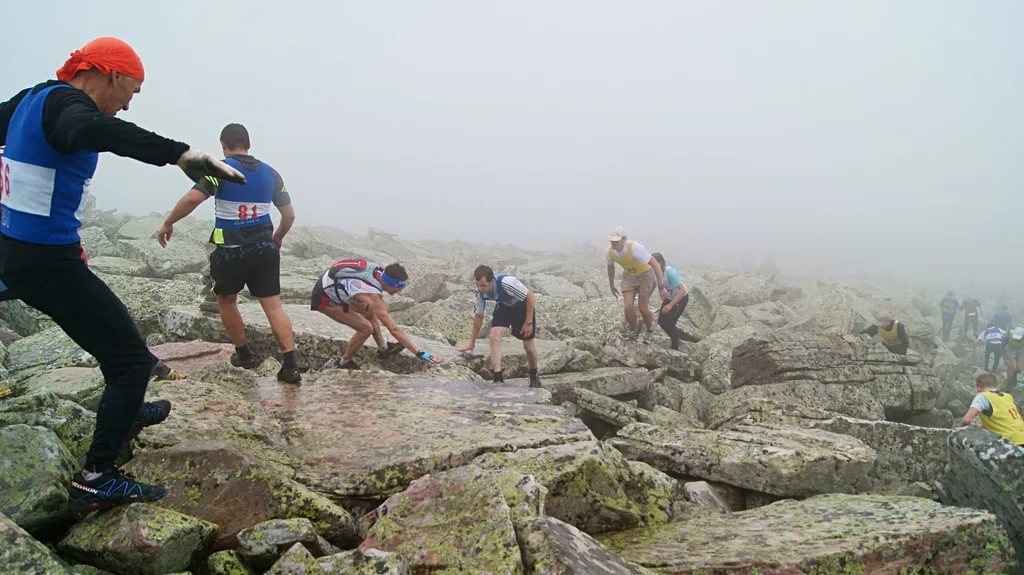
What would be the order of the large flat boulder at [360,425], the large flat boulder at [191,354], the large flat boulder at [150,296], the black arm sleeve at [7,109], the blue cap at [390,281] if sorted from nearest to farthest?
the black arm sleeve at [7,109], the large flat boulder at [360,425], the large flat boulder at [191,354], the blue cap at [390,281], the large flat boulder at [150,296]

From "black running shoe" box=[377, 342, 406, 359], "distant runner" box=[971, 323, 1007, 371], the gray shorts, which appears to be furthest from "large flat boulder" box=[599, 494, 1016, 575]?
"distant runner" box=[971, 323, 1007, 371]

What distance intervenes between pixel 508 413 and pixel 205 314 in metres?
6.86

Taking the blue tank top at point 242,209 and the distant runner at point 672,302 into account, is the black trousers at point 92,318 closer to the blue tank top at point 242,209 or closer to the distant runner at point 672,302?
the blue tank top at point 242,209

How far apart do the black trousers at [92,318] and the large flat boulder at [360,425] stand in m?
0.91

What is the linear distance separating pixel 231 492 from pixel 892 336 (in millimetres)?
19843

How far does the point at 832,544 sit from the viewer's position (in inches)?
189

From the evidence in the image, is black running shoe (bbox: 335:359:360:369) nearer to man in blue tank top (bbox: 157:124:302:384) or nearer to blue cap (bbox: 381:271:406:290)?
blue cap (bbox: 381:271:406:290)

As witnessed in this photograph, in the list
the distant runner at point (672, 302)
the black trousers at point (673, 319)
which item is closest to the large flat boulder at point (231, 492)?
the distant runner at point (672, 302)

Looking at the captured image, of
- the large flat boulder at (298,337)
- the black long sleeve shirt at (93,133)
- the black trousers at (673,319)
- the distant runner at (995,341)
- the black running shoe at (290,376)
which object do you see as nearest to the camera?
the black long sleeve shirt at (93,133)

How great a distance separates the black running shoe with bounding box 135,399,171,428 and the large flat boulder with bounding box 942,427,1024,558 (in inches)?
326

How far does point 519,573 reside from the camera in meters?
3.66

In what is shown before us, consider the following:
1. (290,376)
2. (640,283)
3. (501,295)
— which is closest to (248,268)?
(290,376)

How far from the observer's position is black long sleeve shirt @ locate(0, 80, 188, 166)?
3.65 meters

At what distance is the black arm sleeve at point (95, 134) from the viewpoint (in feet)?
12.0
